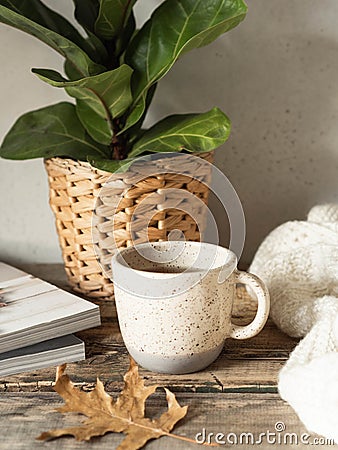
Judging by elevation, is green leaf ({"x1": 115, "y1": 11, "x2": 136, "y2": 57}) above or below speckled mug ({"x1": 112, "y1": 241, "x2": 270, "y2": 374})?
above

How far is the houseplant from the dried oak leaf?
267mm

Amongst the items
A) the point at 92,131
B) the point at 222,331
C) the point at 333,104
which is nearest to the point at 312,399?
the point at 222,331

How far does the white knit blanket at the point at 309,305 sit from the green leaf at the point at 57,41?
341 millimetres

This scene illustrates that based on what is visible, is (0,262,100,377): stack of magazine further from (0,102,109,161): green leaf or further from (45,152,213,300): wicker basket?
(0,102,109,161): green leaf

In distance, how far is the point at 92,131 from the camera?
944 millimetres

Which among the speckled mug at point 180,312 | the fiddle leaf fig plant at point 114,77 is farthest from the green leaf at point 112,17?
the speckled mug at point 180,312

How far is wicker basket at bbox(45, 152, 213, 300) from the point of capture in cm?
90

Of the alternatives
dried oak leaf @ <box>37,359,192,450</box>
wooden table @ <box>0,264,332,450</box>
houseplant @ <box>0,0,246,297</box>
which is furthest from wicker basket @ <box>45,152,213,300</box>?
dried oak leaf @ <box>37,359,192,450</box>

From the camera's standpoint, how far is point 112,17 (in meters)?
0.88

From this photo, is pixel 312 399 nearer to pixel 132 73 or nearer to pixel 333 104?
pixel 132 73

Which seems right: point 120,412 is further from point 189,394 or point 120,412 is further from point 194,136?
point 194,136

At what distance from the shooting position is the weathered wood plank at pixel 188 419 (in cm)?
66

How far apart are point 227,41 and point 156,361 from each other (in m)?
0.53

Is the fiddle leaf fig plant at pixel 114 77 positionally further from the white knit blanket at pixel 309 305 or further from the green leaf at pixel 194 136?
the white knit blanket at pixel 309 305
